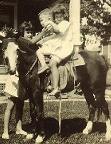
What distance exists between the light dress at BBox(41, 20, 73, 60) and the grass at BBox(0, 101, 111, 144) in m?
1.64

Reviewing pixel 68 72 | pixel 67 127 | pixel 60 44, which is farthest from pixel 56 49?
pixel 67 127

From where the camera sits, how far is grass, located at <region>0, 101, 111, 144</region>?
28.9ft

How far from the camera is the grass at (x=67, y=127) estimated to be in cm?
880

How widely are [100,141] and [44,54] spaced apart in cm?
202

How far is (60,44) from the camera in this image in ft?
29.3

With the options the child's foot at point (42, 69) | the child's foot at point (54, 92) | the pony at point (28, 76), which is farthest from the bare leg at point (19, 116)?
the child's foot at point (42, 69)

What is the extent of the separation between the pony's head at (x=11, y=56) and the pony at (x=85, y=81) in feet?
→ 0.55

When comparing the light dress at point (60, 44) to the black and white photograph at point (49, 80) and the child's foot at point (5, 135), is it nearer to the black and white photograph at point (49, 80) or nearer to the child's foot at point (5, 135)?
the black and white photograph at point (49, 80)

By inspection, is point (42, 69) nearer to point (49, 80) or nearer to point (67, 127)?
point (49, 80)

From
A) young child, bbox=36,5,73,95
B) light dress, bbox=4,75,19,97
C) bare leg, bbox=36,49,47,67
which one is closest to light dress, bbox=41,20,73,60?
young child, bbox=36,5,73,95

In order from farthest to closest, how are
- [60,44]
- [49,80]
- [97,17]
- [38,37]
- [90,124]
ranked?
1. [97,17]
2. [90,124]
3. [60,44]
4. [49,80]
5. [38,37]

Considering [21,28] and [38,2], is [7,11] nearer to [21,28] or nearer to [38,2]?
[38,2]

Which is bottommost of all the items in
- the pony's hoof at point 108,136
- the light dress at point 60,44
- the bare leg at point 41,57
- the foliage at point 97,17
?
the pony's hoof at point 108,136

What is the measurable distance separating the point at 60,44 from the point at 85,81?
43.6 inches
